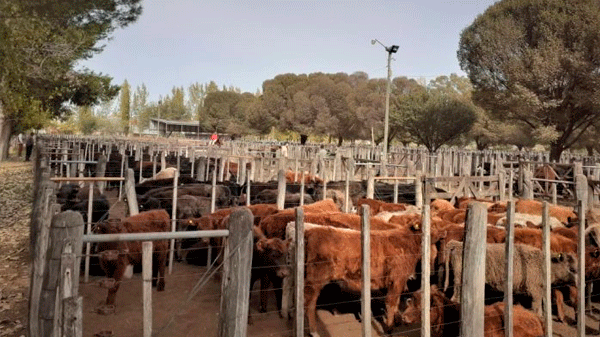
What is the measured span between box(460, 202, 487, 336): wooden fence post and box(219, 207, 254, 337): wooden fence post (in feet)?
7.25

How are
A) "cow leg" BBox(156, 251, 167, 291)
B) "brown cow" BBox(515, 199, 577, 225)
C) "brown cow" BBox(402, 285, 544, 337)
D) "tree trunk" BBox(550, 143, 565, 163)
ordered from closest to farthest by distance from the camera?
1. "brown cow" BBox(402, 285, 544, 337)
2. "cow leg" BBox(156, 251, 167, 291)
3. "brown cow" BBox(515, 199, 577, 225)
4. "tree trunk" BBox(550, 143, 565, 163)

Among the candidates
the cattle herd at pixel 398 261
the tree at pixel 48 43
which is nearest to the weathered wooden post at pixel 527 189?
the cattle herd at pixel 398 261

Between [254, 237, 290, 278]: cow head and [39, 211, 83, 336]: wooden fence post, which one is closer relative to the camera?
[39, 211, 83, 336]: wooden fence post

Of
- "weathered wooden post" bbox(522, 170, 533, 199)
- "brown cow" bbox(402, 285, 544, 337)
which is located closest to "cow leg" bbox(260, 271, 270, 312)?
"brown cow" bbox(402, 285, 544, 337)

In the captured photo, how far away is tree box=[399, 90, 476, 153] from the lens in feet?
138

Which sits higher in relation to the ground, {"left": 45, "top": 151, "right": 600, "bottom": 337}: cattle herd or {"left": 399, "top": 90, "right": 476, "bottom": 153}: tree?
{"left": 399, "top": 90, "right": 476, "bottom": 153}: tree

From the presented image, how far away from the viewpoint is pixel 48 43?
15.5 meters

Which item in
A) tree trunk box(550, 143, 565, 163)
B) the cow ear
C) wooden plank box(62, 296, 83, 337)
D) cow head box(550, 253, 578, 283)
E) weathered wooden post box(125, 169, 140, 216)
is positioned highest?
tree trunk box(550, 143, 565, 163)

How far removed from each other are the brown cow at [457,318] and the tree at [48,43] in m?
11.4

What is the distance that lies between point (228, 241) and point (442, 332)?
137 inches

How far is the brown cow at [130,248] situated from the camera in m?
6.85

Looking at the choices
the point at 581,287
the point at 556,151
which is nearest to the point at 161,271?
the point at 581,287

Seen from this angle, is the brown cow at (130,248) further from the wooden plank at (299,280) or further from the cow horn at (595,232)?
the cow horn at (595,232)

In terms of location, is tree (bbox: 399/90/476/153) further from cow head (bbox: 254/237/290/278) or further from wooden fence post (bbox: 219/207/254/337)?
wooden fence post (bbox: 219/207/254/337)
